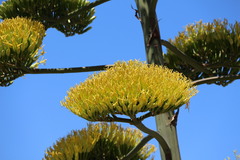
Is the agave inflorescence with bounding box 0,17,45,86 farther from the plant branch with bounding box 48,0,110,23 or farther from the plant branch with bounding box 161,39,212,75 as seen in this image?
the plant branch with bounding box 161,39,212,75

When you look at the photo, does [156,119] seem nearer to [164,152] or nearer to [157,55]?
[164,152]

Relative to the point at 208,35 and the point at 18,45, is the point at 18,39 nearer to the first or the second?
the point at 18,45

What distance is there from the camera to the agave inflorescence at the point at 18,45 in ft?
11.0

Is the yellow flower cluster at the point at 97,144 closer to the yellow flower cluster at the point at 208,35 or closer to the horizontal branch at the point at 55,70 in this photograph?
the horizontal branch at the point at 55,70

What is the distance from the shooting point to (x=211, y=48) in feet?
15.4

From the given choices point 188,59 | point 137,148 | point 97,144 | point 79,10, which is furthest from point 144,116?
point 79,10

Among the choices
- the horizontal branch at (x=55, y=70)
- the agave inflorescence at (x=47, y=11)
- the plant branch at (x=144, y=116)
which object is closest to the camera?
the plant branch at (x=144, y=116)

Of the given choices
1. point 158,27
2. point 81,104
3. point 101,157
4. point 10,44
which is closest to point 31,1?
point 10,44

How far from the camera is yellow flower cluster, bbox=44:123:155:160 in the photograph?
283 cm

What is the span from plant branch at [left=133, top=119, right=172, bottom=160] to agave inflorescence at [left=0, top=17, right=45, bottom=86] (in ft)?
5.10

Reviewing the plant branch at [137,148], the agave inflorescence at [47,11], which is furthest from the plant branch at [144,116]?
the agave inflorescence at [47,11]

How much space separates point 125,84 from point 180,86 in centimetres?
37

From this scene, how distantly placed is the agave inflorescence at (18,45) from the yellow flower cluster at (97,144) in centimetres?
100

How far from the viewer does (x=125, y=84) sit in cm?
218
